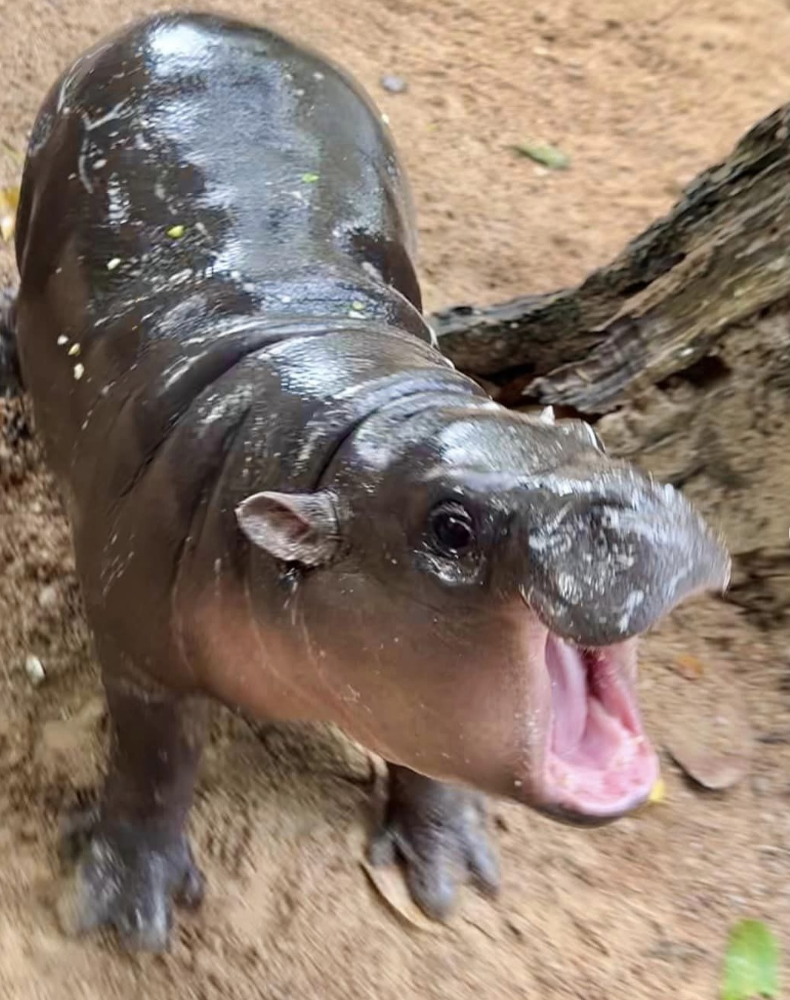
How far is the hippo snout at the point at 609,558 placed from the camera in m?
1.38

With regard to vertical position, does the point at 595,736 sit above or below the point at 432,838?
above

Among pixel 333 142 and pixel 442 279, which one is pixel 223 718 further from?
pixel 442 279

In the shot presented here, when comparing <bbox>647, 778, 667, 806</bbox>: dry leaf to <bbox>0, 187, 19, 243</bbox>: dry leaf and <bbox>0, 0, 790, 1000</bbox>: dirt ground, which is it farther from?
<bbox>0, 187, 19, 243</bbox>: dry leaf

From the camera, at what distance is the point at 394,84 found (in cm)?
438

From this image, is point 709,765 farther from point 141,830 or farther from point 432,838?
point 141,830

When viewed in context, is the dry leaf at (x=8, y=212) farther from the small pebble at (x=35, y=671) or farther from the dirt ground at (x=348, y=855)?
the small pebble at (x=35, y=671)

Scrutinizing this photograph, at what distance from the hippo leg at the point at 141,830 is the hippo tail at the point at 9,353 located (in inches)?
46.8

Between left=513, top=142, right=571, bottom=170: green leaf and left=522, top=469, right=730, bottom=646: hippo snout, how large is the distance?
9.56ft

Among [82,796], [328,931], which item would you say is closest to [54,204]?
[82,796]

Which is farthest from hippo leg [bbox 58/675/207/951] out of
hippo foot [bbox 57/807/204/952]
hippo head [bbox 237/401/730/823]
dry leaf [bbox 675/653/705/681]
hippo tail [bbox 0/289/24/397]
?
hippo tail [bbox 0/289/24/397]

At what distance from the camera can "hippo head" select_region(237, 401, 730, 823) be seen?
1.41 metres

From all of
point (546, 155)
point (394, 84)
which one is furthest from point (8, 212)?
point (546, 155)

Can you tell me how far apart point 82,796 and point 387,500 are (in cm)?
104

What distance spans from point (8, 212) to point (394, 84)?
140 centimetres
